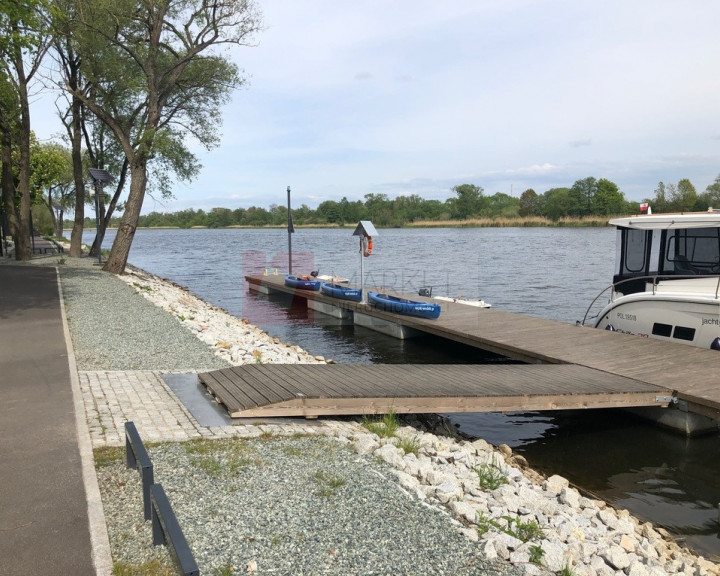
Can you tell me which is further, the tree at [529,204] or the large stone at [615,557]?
the tree at [529,204]

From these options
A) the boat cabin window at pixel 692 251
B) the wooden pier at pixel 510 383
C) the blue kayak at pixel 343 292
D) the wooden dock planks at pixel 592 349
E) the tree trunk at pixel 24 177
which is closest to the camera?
the wooden pier at pixel 510 383

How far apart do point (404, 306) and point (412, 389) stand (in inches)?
373

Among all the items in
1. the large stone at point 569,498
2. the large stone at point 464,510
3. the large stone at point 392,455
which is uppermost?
the large stone at point 392,455

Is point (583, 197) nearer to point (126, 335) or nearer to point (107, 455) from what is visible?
point (126, 335)

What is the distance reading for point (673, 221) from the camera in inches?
527

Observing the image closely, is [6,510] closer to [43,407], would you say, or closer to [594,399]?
[43,407]

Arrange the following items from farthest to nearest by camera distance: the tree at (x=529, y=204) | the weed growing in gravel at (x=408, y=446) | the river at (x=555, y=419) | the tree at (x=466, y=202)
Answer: the tree at (x=466, y=202) < the tree at (x=529, y=204) < the river at (x=555, y=419) < the weed growing in gravel at (x=408, y=446)

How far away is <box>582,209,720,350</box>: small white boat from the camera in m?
12.5

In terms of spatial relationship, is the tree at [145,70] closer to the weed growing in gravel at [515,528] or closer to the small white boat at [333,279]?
the small white boat at [333,279]

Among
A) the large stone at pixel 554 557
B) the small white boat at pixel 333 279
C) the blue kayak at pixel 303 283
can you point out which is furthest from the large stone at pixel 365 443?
the small white boat at pixel 333 279

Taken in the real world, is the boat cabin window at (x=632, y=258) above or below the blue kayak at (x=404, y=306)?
above

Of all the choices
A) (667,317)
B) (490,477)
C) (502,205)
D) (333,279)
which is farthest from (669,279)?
(502,205)

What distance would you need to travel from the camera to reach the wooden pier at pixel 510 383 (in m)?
8.20

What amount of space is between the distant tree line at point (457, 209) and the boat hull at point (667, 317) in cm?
8845
